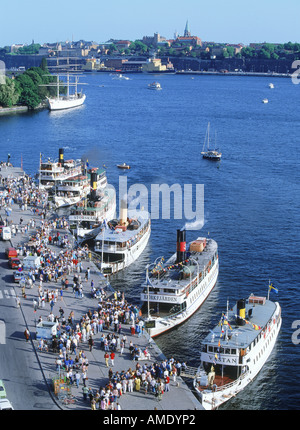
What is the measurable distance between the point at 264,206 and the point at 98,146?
4862 cm

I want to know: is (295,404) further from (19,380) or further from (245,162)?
(245,162)

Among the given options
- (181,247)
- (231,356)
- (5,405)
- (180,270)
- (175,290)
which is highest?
(181,247)

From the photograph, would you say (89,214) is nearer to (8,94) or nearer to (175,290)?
(175,290)

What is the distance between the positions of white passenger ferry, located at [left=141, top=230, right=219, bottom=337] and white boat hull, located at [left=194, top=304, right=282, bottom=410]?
6.45 meters

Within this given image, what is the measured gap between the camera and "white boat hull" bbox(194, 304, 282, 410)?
117 feet

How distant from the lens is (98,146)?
121125 mm

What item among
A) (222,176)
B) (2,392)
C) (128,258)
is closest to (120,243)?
(128,258)

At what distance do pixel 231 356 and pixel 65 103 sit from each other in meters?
149

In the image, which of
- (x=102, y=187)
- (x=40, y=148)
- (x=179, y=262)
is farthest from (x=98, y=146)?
(x=179, y=262)

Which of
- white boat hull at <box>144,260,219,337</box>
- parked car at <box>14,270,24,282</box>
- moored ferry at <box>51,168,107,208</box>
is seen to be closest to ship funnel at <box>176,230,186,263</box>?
white boat hull at <box>144,260,219,337</box>

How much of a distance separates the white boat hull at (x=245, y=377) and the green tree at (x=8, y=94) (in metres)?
122

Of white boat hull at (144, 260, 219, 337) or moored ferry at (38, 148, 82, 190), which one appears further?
moored ferry at (38, 148, 82, 190)

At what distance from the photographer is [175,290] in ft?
150

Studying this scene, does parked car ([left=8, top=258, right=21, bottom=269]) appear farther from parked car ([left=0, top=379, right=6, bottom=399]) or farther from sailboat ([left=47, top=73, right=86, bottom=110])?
sailboat ([left=47, top=73, right=86, bottom=110])
